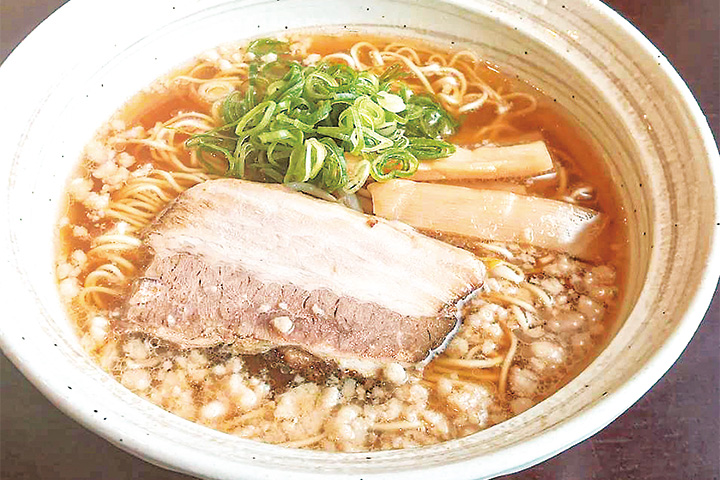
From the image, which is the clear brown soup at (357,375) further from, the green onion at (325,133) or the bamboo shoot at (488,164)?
the green onion at (325,133)

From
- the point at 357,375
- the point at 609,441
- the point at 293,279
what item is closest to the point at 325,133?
the point at 293,279

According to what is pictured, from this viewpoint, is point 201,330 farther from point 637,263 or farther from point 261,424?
point 637,263

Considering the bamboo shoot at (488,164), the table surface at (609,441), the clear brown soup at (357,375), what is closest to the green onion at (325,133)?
the bamboo shoot at (488,164)

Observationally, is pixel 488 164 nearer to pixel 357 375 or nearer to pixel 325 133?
pixel 325 133

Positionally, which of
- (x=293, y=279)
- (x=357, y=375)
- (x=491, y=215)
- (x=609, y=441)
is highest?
(x=491, y=215)

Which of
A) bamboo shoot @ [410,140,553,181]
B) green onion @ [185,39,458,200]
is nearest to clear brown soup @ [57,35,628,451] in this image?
bamboo shoot @ [410,140,553,181]

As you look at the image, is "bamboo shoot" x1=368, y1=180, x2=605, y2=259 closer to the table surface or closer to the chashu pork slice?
the chashu pork slice
